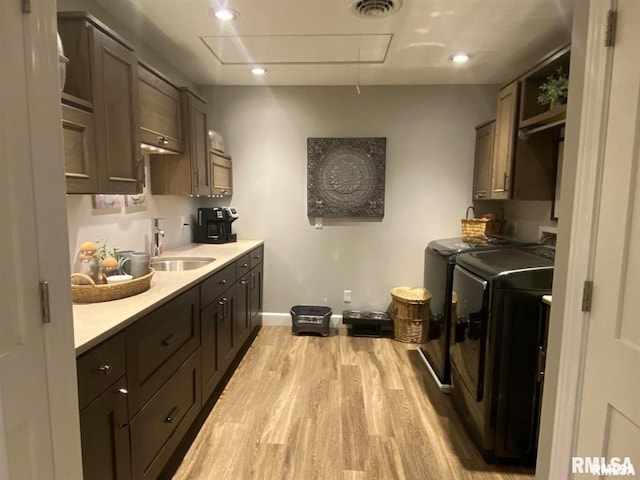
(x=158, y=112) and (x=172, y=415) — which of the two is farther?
(x=158, y=112)

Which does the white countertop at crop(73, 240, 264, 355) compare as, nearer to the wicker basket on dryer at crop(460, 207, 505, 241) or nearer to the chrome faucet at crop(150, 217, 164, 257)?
the chrome faucet at crop(150, 217, 164, 257)

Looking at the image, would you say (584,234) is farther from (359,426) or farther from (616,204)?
(359,426)

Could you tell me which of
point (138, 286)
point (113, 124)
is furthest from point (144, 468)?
point (113, 124)

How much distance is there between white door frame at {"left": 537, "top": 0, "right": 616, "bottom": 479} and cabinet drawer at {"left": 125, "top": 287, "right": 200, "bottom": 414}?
1.51m

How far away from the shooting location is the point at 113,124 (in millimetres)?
1748

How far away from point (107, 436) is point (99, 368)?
0.87 feet

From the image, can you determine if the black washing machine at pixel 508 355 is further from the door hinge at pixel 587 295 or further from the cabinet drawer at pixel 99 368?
the cabinet drawer at pixel 99 368

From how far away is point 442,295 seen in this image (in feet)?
9.21

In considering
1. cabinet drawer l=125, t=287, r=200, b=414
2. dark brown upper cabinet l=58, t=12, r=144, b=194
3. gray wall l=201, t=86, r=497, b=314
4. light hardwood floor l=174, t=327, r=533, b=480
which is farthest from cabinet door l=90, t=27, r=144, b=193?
gray wall l=201, t=86, r=497, b=314

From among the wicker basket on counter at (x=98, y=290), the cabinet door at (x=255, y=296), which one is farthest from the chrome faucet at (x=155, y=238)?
the wicker basket on counter at (x=98, y=290)

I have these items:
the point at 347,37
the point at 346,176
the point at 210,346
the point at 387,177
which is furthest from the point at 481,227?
the point at 210,346

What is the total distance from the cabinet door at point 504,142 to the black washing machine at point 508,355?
100cm

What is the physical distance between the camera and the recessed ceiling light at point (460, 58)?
2906 mm

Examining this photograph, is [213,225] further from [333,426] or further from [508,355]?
[508,355]
